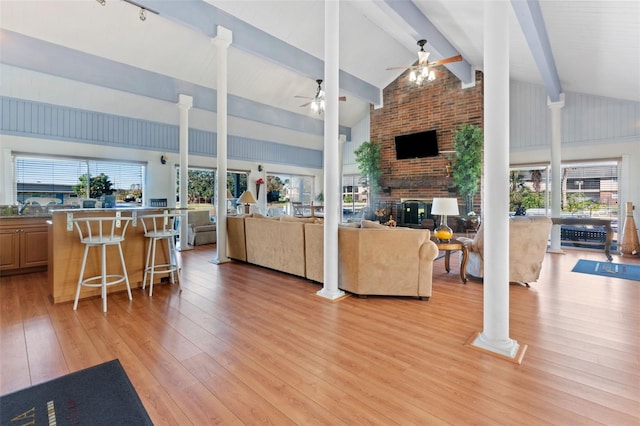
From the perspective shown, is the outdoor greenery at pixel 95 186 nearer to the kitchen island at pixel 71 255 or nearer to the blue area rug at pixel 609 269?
the kitchen island at pixel 71 255

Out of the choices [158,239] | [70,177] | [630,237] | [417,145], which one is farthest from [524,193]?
[70,177]

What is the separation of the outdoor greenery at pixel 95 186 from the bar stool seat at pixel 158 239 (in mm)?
4311

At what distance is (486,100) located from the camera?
7.78ft

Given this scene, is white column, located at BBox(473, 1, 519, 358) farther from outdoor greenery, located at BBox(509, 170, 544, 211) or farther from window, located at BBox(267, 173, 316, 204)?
window, located at BBox(267, 173, 316, 204)

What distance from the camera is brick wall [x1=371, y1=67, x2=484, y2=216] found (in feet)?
26.0

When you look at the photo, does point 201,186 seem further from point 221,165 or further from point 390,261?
point 390,261

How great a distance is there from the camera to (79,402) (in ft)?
5.69

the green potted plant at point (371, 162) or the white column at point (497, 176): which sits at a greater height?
the green potted plant at point (371, 162)

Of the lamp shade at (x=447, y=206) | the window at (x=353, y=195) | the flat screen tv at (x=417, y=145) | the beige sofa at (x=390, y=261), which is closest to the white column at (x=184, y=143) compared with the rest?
the beige sofa at (x=390, y=261)

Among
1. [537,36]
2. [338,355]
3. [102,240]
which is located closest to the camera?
[338,355]

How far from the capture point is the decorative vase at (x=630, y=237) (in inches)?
229

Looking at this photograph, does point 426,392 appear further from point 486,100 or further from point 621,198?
point 621,198

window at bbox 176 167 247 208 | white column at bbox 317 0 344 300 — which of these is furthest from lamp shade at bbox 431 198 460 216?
window at bbox 176 167 247 208

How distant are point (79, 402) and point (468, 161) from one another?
7.92m
